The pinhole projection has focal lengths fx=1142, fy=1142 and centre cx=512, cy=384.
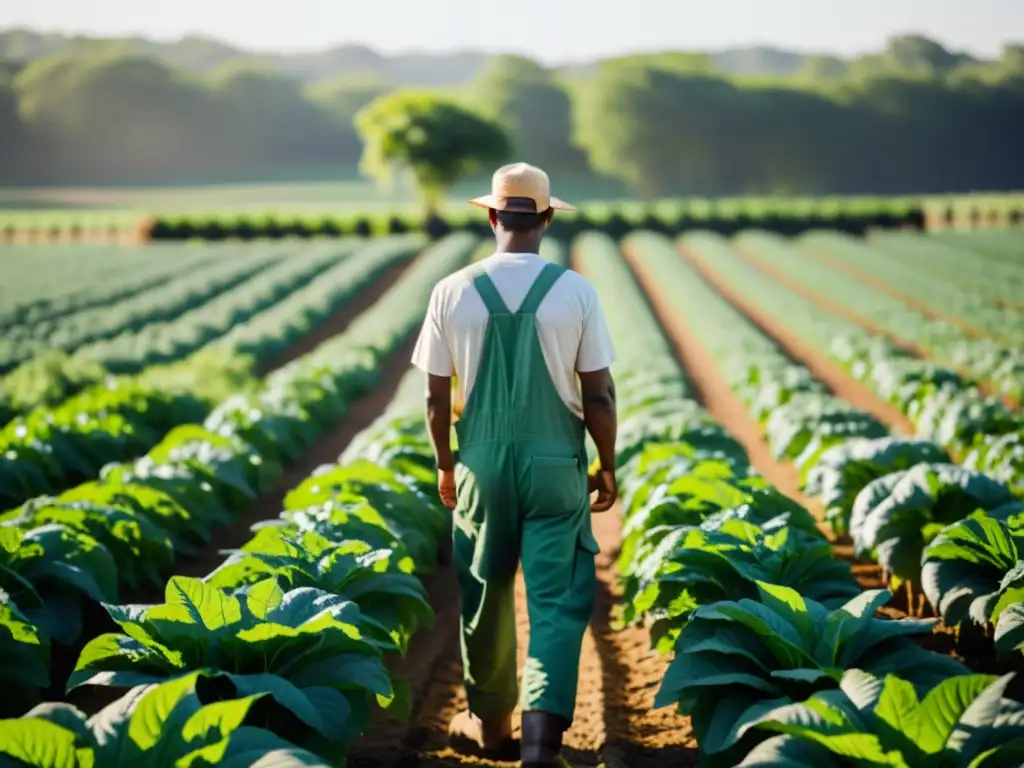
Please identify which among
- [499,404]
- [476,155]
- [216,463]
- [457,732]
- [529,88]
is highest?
[529,88]

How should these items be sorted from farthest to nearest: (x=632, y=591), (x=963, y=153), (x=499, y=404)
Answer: (x=963, y=153), (x=632, y=591), (x=499, y=404)

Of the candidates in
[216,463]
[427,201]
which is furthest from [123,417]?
[427,201]

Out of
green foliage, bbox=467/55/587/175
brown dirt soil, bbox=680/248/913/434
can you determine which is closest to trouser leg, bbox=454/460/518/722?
brown dirt soil, bbox=680/248/913/434

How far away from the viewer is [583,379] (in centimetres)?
434

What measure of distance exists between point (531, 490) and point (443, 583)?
10.1ft

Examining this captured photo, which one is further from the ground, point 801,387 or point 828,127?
point 828,127

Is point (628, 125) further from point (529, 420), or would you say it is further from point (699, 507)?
point (529, 420)

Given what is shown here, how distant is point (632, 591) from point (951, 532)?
5.05ft

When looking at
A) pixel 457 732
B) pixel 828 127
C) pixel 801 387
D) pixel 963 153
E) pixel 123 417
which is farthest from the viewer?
pixel 828 127

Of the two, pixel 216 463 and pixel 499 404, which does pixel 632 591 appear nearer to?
pixel 499 404

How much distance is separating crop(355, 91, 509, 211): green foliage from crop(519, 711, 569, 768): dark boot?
4919cm

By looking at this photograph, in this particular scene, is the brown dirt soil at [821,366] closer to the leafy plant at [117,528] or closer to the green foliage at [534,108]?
the leafy plant at [117,528]

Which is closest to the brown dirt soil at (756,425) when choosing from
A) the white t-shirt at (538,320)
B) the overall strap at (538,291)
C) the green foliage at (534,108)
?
the white t-shirt at (538,320)

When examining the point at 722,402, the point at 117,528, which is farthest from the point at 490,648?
the point at 722,402
